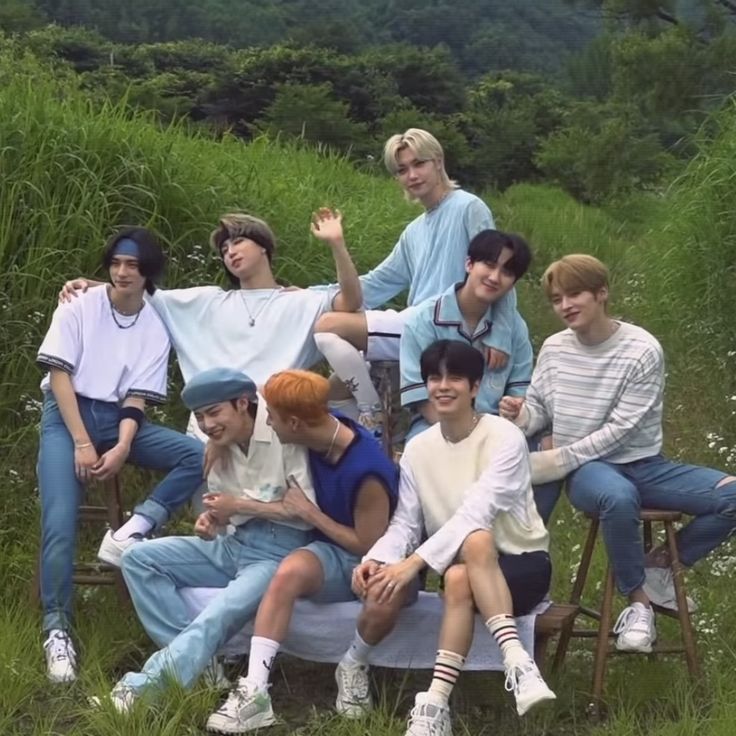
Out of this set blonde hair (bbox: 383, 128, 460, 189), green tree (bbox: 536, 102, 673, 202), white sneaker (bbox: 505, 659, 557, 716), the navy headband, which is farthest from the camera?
green tree (bbox: 536, 102, 673, 202)

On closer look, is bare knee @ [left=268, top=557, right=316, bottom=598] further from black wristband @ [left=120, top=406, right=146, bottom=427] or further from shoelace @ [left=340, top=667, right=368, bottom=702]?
black wristband @ [left=120, top=406, right=146, bottom=427]

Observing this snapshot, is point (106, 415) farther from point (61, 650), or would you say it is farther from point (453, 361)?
point (453, 361)

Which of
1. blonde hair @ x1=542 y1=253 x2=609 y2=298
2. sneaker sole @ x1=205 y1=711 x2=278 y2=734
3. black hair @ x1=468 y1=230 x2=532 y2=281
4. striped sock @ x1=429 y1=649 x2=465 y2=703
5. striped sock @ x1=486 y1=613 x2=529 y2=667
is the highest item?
blonde hair @ x1=542 y1=253 x2=609 y2=298

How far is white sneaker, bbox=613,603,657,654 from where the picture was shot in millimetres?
3547

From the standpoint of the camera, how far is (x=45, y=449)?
13.5 feet

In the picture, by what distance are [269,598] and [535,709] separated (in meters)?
0.84

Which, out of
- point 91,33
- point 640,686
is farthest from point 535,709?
point 91,33

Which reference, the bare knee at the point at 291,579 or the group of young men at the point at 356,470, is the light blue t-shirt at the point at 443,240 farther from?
the bare knee at the point at 291,579

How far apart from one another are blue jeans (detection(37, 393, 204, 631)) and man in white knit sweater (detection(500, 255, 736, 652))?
4.06 ft

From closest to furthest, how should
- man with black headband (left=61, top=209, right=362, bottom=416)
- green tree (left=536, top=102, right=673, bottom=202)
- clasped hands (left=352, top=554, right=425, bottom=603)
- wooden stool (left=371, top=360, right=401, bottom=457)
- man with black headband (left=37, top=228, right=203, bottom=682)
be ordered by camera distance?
clasped hands (left=352, top=554, right=425, bottom=603) < man with black headband (left=37, top=228, right=203, bottom=682) < man with black headband (left=61, top=209, right=362, bottom=416) < wooden stool (left=371, top=360, right=401, bottom=457) < green tree (left=536, top=102, right=673, bottom=202)

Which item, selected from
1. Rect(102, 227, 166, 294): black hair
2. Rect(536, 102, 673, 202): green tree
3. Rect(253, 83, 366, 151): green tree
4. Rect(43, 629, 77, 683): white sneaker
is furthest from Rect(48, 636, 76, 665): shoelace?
Rect(253, 83, 366, 151): green tree

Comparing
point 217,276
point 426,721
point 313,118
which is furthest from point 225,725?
point 313,118

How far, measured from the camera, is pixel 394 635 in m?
3.57

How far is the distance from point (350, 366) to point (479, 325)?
0.62 m
